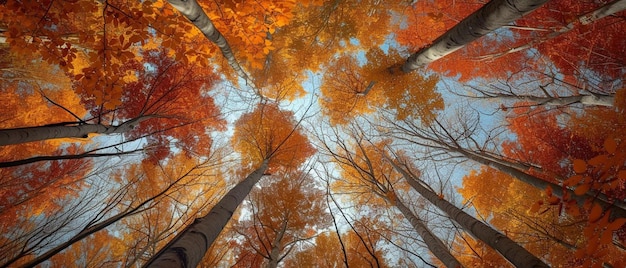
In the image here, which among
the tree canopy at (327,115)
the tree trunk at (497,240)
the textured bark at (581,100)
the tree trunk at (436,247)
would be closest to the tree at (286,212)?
the tree canopy at (327,115)

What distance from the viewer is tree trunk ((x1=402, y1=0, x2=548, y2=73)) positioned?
270 cm

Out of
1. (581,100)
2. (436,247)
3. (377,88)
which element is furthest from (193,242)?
(377,88)

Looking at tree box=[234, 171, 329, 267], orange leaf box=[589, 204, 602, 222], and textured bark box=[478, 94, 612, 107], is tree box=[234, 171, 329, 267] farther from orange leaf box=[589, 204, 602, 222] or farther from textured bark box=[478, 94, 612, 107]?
textured bark box=[478, 94, 612, 107]

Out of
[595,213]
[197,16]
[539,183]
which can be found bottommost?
[595,213]

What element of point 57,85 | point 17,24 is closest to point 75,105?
point 57,85

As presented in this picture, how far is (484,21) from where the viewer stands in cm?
333

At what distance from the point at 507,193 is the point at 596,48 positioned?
514 cm

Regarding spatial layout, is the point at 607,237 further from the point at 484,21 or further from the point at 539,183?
the point at 539,183

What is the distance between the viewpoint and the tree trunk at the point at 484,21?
8.86 feet

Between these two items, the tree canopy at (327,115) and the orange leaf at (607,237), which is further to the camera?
the tree canopy at (327,115)

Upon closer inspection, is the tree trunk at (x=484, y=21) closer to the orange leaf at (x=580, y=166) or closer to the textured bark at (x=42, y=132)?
the orange leaf at (x=580, y=166)

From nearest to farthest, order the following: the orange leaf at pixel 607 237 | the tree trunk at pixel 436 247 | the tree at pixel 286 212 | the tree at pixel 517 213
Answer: the orange leaf at pixel 607 237, the tree trunk at pixel 436 247, the tree at pixel 286 212, the tree at pixel 517 213

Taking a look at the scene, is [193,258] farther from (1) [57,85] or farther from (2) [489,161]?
(1) [57,85]

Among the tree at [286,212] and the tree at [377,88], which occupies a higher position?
the tree at [377,88]
